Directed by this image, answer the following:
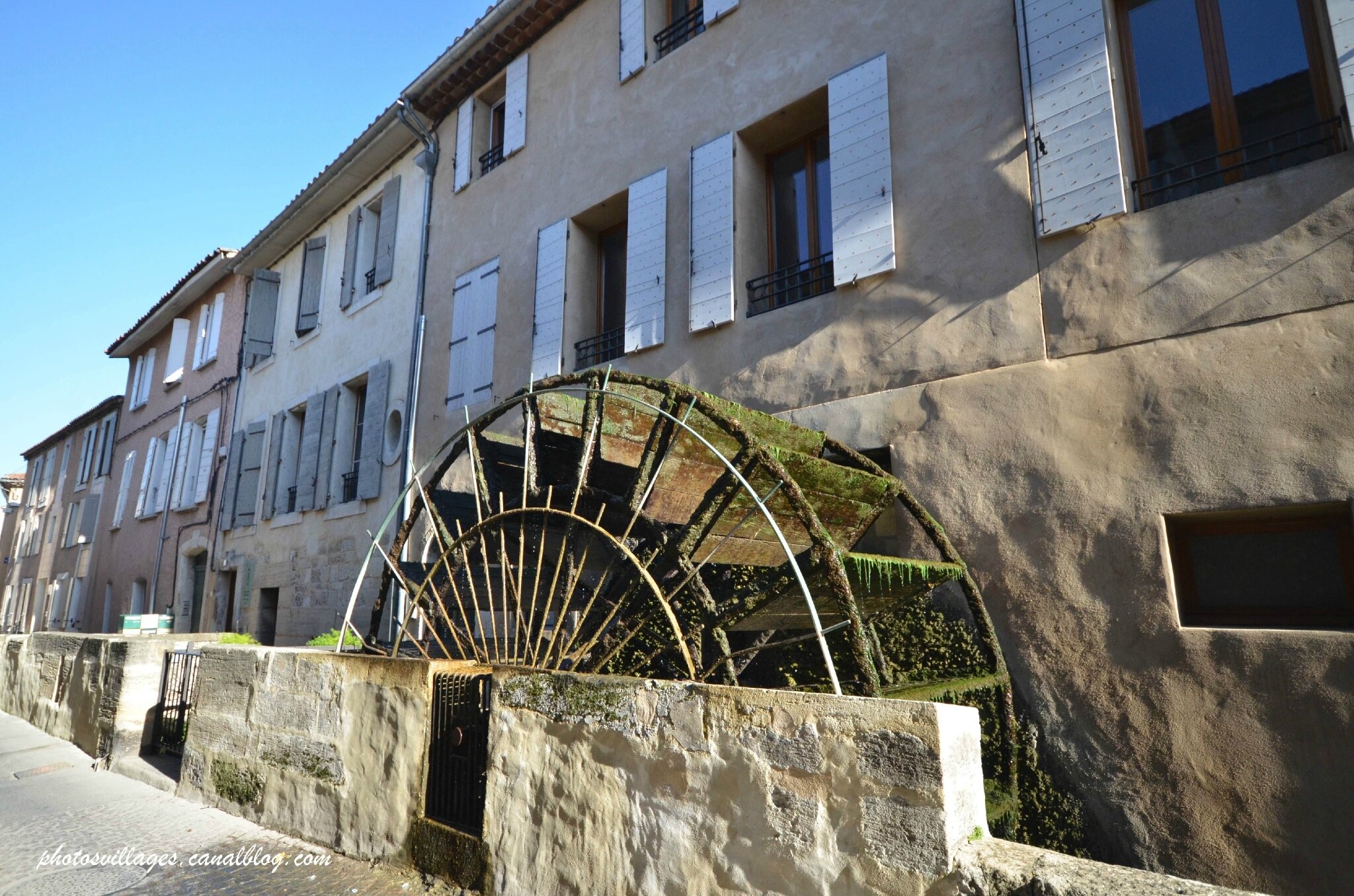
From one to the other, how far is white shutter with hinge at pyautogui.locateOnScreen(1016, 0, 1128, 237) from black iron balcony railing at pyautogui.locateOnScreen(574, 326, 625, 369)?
289cm

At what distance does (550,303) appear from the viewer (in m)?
6.40

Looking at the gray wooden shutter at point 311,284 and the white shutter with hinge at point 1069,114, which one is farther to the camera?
the gray wooden shutter at point 311,284

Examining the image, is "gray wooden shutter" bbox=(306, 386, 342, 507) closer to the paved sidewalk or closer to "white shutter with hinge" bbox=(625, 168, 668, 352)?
the paved sidewalk

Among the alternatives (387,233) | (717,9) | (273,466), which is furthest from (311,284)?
(717,9)

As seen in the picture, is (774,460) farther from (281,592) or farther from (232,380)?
(232,380)

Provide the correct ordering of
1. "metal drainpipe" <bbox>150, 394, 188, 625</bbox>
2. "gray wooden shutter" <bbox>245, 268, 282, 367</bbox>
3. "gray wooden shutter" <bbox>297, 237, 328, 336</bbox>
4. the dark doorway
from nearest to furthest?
the dark doorway < "gray wooden shutter" <bbox>297, 237, 328, 336</bbox> < "gray wooden shutter" <bbox>245, 268, 282, 367</bbox> < "metal drainpipe" <bbox>150, 394, 188, 625</bbox>

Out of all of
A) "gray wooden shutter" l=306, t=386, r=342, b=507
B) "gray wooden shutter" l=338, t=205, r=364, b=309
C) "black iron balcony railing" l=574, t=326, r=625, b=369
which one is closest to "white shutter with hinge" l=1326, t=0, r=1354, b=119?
"black iron balcony railing" l=574, t=326, r=625, b=369

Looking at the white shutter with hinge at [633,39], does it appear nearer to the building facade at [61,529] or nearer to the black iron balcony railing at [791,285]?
the black iron balcony railing at [791,285]

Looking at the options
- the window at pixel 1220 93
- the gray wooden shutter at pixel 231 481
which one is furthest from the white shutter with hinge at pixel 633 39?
the gray wooden shutter at pixel 231 481

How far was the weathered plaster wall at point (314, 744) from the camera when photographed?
11.5 ft

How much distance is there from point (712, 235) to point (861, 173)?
1.02 m

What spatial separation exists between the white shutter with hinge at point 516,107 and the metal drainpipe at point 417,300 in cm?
122

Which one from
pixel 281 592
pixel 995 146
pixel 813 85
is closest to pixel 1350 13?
pixel 995 146

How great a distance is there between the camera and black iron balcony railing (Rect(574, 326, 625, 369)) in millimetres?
6066
